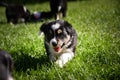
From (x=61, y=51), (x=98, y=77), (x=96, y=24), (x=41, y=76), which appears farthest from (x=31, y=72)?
(x=96, y=24)

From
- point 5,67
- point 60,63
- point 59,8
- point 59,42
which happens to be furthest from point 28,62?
point 59,8

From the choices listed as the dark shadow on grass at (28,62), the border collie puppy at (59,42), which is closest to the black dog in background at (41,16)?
the dark shadow on grass at (28,62)

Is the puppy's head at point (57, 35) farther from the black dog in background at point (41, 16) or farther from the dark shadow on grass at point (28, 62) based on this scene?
the black dog in background at point (41, 16)

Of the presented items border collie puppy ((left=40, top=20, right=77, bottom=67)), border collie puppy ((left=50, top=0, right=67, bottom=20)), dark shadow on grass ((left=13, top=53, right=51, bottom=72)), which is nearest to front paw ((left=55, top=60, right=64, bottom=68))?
border collie puppy ((left=40, top=20, right=77, bottom=67))

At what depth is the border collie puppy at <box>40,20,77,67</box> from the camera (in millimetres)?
5348

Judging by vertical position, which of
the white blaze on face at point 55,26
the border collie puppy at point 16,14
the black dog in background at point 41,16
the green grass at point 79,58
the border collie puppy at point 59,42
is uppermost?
the white blaze on face at point 55,26

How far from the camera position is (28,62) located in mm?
5898

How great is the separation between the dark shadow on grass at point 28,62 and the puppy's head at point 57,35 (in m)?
0.40

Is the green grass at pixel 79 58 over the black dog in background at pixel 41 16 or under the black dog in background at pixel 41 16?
over

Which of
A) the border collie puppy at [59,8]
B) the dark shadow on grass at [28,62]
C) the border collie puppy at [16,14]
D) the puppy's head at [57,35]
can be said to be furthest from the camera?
the border collie puppy at [16,14]

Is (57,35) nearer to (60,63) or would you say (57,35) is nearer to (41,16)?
(60,63)

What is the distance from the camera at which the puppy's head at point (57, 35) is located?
5309 millimetres

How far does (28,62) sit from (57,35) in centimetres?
94

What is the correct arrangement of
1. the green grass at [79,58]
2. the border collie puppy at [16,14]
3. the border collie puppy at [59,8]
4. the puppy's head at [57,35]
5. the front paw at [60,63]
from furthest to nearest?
the border collie puppy at [16,14] → the border collie puppy at [59,8] → the front paw at [60,63] → the puppy's head at [57,35] → the green grass at [79,58]
